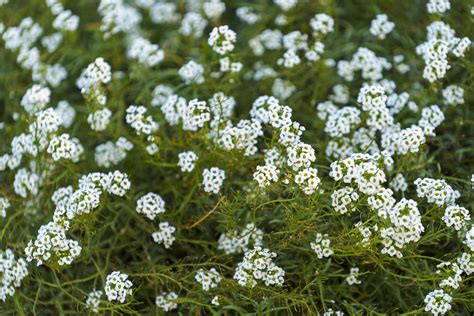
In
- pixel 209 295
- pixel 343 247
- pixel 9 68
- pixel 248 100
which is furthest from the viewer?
pixel 9 68

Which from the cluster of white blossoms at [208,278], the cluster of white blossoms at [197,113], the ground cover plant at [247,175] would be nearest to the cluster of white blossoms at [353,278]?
the ground cover plant at [247,175]

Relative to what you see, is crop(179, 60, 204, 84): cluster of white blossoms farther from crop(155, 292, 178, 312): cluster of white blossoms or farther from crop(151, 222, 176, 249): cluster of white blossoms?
crop(155, 292, 178, 312): cluster of white blossoms

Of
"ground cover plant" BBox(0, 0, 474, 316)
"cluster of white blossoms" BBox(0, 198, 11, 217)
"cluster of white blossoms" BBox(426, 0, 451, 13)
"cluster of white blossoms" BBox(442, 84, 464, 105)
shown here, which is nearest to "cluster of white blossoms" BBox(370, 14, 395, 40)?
"ground cover plant" BBox(0, 0, 474, 316)

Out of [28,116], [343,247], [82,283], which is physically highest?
[28,116]

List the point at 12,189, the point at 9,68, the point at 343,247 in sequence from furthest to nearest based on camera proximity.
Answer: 1. the point at 9,68
2. the point at 12,189
3. the point at 343,247

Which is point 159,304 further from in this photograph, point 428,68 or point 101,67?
point 428,68

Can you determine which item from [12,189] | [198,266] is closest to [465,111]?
[198,266]

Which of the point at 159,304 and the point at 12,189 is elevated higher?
the point at 12,189
